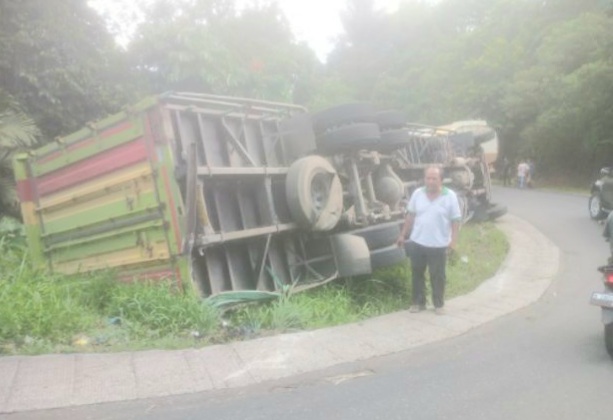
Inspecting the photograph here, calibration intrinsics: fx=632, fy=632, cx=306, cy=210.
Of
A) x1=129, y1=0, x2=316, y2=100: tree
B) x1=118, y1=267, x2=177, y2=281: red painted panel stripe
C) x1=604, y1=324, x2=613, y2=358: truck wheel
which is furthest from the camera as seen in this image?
x1=129, y1=0, x2=316, y2=100: tree

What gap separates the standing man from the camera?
6410 millimetres

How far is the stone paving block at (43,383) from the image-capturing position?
3.86 meters

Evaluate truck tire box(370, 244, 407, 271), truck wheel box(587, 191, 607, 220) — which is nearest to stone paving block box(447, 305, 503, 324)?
truck tire box(370, 244, 407, 271)

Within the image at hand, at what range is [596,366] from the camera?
4.66m

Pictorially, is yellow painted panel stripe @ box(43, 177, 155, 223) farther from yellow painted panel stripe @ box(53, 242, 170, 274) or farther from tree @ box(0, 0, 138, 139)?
tree @ box(0, 0, 138, 139)

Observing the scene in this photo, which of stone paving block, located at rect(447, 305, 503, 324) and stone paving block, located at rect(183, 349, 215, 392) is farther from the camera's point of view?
stone paving block, located at rect(447, 305, 503, 324)

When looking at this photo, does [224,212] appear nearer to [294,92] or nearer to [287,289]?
[287,289]

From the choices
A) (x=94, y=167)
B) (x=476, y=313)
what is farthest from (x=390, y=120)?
(x=94, y=167)

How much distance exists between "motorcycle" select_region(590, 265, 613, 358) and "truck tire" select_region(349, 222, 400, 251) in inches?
110

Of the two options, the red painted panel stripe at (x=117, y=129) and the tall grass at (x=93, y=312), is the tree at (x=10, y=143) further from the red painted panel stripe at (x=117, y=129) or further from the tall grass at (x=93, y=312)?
the red painted panel stripe at (x=117, y=129)

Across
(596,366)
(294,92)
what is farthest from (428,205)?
(294,92)

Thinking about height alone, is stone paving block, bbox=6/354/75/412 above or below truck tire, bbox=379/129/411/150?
below

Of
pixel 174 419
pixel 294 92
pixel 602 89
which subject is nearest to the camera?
pixel 174 419

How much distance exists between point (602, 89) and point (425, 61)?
2172 cm
